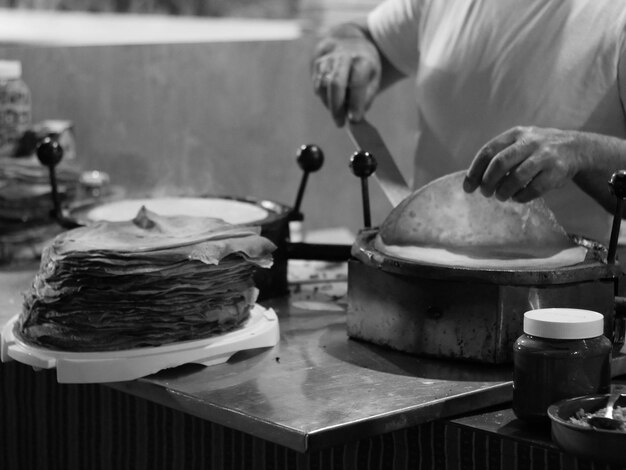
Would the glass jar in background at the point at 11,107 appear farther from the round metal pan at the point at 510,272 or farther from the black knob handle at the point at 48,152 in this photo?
the round metal pan at the point at 510,272

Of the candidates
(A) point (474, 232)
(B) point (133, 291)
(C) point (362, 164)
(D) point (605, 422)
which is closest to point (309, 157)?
(C) point (362, 164)

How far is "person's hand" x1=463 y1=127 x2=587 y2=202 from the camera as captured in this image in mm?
1594

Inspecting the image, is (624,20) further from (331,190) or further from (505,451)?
(331,190)

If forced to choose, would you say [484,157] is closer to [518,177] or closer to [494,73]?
[518,177]

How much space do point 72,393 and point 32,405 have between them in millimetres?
157

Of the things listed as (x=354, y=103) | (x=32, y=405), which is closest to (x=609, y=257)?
(x=354, y=103)

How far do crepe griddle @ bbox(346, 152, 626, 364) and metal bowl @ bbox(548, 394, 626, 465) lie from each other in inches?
10.4

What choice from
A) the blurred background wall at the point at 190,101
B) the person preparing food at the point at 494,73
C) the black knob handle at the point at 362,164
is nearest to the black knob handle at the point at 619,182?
the person preparing food at the point at 494,73

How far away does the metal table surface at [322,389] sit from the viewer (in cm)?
141

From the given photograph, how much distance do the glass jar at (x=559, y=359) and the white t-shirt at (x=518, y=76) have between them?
84 cm

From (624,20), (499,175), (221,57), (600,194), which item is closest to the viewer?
(499,175)

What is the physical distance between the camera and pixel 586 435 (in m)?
1.29

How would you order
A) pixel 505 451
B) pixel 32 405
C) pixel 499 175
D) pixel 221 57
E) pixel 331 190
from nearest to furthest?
pixel 505 451
pixel 499 175
pixel 32 405
pixel 221 57
pixel 331 190

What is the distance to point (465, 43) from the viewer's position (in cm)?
237
